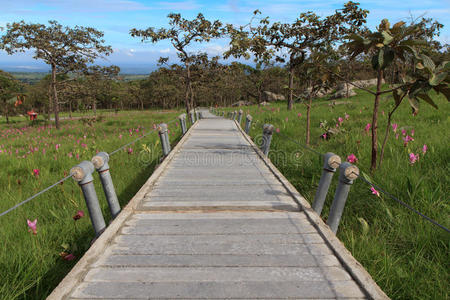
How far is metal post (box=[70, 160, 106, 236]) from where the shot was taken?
233cm

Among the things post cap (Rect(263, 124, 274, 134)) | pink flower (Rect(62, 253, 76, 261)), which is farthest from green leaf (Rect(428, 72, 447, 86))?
pink flower (Rect(62, 253, 76, 261))

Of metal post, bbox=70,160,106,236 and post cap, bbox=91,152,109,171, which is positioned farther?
post cap, bbox=91,152,109,171

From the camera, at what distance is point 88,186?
2.49 m

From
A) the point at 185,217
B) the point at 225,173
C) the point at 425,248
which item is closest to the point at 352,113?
the point at 225,173

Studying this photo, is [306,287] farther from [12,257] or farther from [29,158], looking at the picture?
[29,158]

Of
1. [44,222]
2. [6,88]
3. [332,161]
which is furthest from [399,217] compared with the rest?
[6,88]

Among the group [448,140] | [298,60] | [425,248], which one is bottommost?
[425,248]

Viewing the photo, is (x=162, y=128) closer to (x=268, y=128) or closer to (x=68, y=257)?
(x=268, y=128)

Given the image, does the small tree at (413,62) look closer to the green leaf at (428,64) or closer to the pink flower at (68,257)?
the green leaf at (428,64)

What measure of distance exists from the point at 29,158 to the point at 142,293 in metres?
5.76

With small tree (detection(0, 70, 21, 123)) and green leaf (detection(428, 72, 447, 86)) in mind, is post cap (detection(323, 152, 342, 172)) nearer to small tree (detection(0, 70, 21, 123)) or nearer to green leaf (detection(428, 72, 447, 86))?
green leaf (detection(428, 72, 447, 86))

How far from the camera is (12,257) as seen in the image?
235cm

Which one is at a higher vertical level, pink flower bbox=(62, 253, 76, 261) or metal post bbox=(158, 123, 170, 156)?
metal post bbox=(158, 123, 170, 156)

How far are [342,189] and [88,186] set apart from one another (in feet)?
7.89
